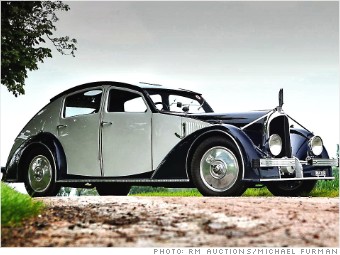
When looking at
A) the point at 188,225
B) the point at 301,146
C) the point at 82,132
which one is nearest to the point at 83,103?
the point at 82,132

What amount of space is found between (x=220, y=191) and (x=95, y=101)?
2.62m

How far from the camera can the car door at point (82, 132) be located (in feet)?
28.9

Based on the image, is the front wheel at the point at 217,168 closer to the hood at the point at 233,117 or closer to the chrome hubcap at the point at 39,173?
the hood at the point at 233,117

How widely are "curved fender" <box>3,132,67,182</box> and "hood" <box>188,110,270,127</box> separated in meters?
2.24

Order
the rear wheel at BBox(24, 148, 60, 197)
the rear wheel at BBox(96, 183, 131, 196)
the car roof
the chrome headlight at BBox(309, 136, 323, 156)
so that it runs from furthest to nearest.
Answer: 1. the rear wheel at BBox(96, 183, 131, 196)
2. the rear wheel at BBox(24, 148, 60, 197)
3. the car roof
4. the chrome headlight at BBox(309, 136, 323, 156)

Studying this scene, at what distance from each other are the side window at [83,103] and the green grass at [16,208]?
8.75ft

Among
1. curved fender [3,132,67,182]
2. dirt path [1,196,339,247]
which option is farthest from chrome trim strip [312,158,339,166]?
curved fender [3,132,67,182]

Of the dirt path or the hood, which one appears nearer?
the dirt path

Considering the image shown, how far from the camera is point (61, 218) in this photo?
19.8 feet

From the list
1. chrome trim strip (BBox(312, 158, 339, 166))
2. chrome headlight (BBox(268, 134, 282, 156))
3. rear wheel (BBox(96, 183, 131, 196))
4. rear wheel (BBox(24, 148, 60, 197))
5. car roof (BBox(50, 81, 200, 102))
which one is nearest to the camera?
chrome headlight (BBox(268, 134, 282, 156))

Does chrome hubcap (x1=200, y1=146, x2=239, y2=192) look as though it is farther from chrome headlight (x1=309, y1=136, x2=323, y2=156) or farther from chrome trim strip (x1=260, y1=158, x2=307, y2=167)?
chrome headlight (x1=309, y1=136, x2=323, y2=156)

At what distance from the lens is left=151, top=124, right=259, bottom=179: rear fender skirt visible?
726 cm

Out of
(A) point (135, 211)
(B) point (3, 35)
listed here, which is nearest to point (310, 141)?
(A) point (135, 211)

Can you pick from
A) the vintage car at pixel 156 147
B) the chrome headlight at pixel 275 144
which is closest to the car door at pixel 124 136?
the vintage car at pixel 156 147
